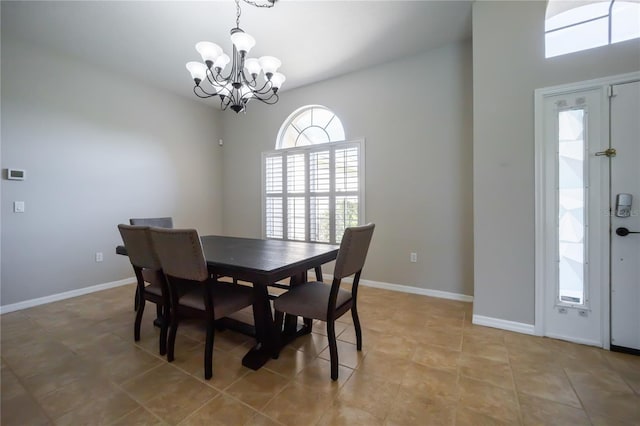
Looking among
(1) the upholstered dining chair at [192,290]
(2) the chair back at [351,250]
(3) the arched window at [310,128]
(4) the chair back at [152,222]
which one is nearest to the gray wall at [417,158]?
(3) the arched window at [310,128]

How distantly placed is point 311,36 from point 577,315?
3515 millimetres

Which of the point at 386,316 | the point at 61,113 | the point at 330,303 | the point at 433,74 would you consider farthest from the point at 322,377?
the point at 61,113

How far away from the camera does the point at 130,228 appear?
187cm

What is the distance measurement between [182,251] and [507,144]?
267 cm

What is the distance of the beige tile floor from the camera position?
1.31m

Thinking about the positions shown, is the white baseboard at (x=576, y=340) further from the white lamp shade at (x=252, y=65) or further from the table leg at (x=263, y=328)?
the white lamp shade at (x=252, y=65)

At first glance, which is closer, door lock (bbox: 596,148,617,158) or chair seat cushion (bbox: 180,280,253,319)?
chair seat cushion (bbox: 180,280,253,319)

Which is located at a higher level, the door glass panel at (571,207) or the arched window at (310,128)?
the arched window at (310,128)

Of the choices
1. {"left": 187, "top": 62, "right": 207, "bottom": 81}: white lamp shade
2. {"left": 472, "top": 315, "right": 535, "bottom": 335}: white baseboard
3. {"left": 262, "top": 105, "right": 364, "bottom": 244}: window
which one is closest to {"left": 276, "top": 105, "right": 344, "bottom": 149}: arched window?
{"left": 262, "top": 105, "right": 364, "bottom": 244}: window

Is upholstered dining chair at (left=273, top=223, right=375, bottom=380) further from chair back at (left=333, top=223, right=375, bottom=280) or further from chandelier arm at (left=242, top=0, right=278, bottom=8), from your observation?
chandelier arm at (left=242, top=0, right=278, bottom=8)

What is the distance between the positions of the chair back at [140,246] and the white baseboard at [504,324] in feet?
8.86

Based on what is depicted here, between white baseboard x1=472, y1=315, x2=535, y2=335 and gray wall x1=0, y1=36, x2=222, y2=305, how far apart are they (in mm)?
4318

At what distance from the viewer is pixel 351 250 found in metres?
1.61

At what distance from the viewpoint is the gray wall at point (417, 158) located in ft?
9.44
